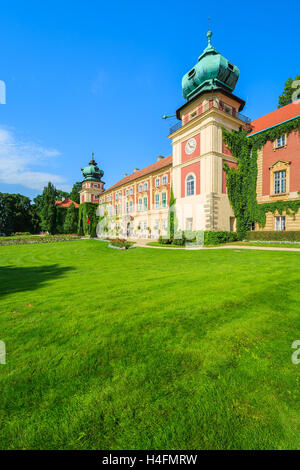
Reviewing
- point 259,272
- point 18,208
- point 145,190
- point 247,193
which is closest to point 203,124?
point 247,193

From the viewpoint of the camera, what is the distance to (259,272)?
653cm

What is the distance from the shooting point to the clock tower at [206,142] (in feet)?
62.8

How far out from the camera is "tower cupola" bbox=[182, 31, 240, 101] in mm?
19953

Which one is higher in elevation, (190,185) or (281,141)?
(281,141)

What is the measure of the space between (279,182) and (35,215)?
2397 inches

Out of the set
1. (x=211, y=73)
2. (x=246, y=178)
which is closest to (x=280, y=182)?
(x=246, y=178)

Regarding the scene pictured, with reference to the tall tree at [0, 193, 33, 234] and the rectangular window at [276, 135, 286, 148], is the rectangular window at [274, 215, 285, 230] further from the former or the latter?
the tall tree at [0, 193, 33, 234]

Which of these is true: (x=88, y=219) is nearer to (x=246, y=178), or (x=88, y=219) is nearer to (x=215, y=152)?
(x=215, y=152)

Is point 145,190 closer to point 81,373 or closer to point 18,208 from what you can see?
point 81,373

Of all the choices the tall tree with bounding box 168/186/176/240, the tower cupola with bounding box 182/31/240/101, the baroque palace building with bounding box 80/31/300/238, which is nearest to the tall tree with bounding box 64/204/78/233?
the tall tree with bounding box 168/186/176/240

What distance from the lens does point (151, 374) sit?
2.07 m

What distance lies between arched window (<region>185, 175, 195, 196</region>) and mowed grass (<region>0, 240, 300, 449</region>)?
60.5 feet

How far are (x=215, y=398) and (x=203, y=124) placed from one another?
22.6m

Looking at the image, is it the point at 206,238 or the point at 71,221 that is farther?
the point at 71,221
